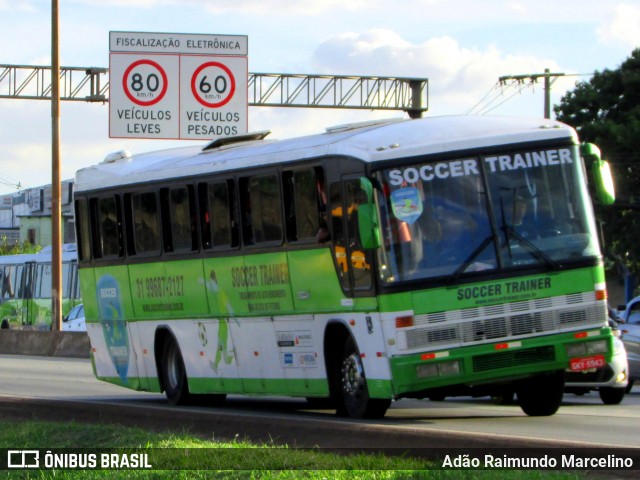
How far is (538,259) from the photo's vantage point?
46.8ft

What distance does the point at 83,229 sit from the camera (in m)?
20.6

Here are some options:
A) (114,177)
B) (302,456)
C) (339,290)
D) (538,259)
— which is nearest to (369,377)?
(339,290)

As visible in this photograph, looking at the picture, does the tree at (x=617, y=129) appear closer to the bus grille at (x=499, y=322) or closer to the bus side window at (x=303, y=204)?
the bus side window at (x=303, y=204)

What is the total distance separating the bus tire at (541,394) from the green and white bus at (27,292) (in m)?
41.0

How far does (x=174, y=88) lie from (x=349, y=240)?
19017mm

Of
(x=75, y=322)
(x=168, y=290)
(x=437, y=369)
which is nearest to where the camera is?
(x=437, y=369)

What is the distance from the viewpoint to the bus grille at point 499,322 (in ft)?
46.1

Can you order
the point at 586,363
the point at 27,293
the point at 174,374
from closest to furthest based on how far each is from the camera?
1. the point at 586,363
2. the point at 174,374
3. the point at 27,293

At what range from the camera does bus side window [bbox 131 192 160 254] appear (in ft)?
61.4

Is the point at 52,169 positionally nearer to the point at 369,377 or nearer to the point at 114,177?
the point at 114,177

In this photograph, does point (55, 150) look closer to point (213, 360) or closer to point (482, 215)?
point (213, 360)

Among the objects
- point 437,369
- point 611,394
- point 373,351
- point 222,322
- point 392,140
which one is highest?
point 392,140

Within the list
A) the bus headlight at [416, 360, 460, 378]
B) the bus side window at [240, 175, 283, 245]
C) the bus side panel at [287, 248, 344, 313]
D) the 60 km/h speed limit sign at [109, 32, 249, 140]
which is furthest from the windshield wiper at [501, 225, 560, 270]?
the 60 km/h speed limit sign at [109, 32, 249, 140]

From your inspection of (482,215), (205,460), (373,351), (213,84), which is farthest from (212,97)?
(205,460)
